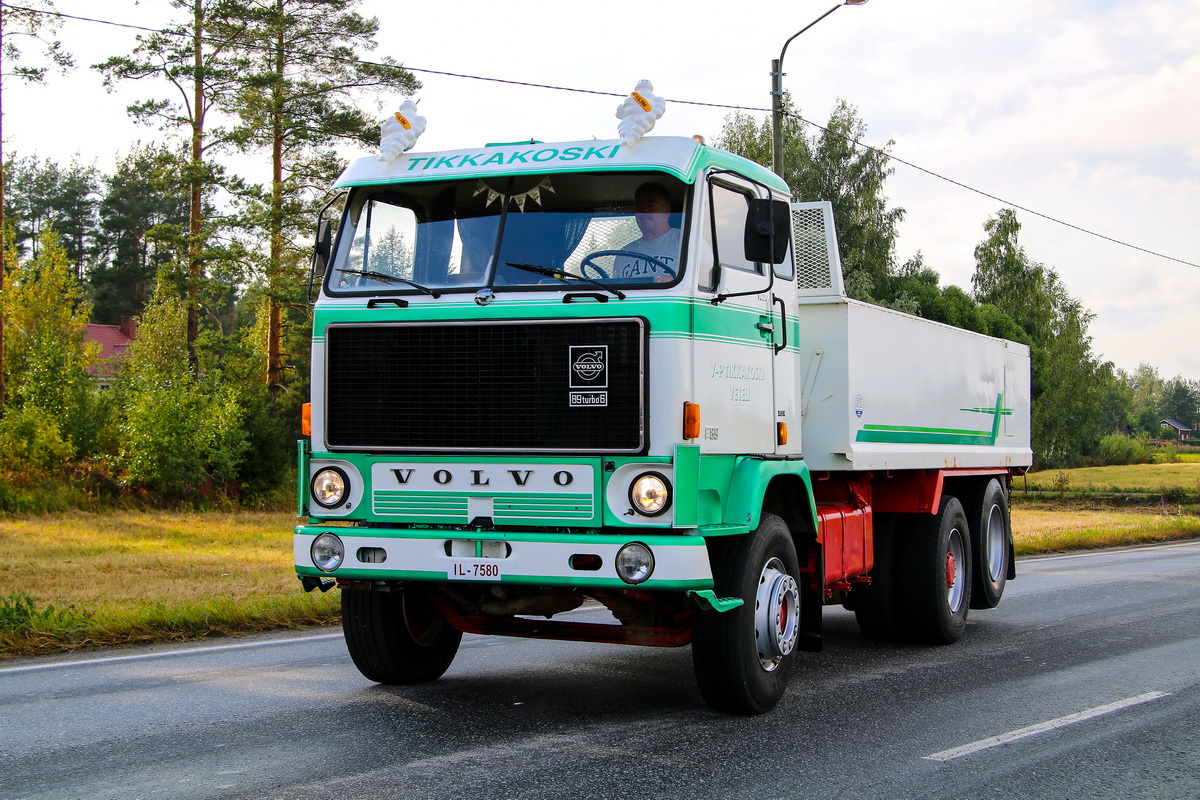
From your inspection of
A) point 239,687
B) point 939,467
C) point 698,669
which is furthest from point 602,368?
point 939,467

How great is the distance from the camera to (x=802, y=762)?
5457 millimetres

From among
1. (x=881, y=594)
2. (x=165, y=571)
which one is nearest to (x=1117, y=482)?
(x=165, y=571)

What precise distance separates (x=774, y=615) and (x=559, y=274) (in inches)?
86.9

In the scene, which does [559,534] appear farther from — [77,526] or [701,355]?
[77,526]

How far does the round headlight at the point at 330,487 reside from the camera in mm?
6348

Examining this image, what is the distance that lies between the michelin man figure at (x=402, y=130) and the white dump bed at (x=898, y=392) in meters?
2.93

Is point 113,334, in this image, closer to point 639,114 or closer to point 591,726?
point 639,114

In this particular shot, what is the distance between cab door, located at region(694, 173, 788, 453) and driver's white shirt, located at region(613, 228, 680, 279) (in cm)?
14

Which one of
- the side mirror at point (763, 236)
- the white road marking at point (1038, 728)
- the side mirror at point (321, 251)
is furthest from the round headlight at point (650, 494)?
the side mirror at point (321, 251)

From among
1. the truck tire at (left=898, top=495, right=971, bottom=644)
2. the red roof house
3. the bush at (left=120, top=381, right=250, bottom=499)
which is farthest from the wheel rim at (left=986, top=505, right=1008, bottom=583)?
the red roof house

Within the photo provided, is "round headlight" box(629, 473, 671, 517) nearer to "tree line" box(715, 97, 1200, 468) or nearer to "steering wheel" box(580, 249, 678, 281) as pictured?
"steering wheel" box(580, 249, 678, 281)

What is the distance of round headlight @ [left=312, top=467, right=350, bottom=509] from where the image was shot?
635 centimetres

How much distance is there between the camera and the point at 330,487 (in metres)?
6.38

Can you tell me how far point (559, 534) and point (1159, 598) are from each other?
868 centimetres
